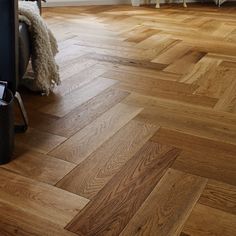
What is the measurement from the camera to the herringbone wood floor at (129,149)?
0.84 meters

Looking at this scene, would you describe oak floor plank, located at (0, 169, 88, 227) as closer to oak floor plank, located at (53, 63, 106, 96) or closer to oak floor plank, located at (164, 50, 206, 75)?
oak floor plank, located at (53, 63, 106, 96)

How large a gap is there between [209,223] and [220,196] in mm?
117

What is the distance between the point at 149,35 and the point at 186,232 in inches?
76.2

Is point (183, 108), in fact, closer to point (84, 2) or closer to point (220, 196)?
point (220, 196)

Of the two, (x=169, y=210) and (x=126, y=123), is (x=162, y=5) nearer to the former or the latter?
(x=126, y=123)

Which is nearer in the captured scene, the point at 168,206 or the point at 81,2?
the point at 168,206

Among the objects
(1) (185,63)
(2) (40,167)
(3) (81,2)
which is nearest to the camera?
(2) (40,167)

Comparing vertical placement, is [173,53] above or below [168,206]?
above

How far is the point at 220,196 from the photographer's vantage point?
0.91m

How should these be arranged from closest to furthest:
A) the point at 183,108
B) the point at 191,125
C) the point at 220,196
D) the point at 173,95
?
the point at 220,196
the point at 191,125
the point at 183,108
the point at 173,95

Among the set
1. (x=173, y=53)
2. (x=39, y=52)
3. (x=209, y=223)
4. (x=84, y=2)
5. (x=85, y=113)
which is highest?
(x=84, y=2)

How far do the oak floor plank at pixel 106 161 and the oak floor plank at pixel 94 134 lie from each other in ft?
0.08

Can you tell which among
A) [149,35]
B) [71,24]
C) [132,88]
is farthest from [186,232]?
[71,24]

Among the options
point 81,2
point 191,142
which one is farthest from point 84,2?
point 191,142
